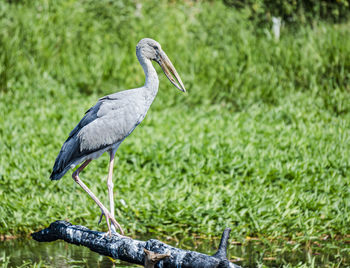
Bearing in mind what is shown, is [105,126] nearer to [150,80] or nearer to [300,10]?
[150,80]

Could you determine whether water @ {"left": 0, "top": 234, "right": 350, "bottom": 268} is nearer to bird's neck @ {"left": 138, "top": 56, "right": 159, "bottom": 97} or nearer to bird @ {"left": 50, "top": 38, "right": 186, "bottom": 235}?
bird @ {"left": 50, "top": 38, "right": 186, "bottom": 235}

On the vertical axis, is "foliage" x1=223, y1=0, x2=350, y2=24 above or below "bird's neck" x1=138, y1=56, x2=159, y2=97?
above

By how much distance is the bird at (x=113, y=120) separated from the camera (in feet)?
→ 10.9

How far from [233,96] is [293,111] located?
117cm

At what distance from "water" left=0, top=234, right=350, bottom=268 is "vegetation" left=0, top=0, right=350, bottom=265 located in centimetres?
4

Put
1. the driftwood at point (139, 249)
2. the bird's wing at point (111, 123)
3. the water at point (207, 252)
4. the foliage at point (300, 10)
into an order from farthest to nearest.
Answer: the foliage at point (300, 10) < the water at point (207, 252) < the bird's wing at point (111, 123) < the driftwood at point (139, 249)

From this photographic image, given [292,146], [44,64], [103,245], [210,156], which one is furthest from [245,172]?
[44,64]

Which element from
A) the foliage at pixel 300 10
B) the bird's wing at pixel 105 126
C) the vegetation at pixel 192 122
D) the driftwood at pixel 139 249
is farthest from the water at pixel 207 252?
the foliage at pixel 300 10

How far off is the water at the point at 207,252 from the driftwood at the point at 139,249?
29.7 inches

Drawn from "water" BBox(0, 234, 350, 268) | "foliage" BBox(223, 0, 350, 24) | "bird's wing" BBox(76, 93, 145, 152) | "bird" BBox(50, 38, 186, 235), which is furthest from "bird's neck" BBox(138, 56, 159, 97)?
"foliage" BBox(223, 0, 350, 24)

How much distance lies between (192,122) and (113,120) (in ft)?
11.3

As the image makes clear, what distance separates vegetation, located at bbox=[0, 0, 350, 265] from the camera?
4.61 metres

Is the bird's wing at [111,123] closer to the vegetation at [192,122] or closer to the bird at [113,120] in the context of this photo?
the bird at [113,120]

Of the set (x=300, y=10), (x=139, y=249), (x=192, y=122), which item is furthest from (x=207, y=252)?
(x=300, y=10)
